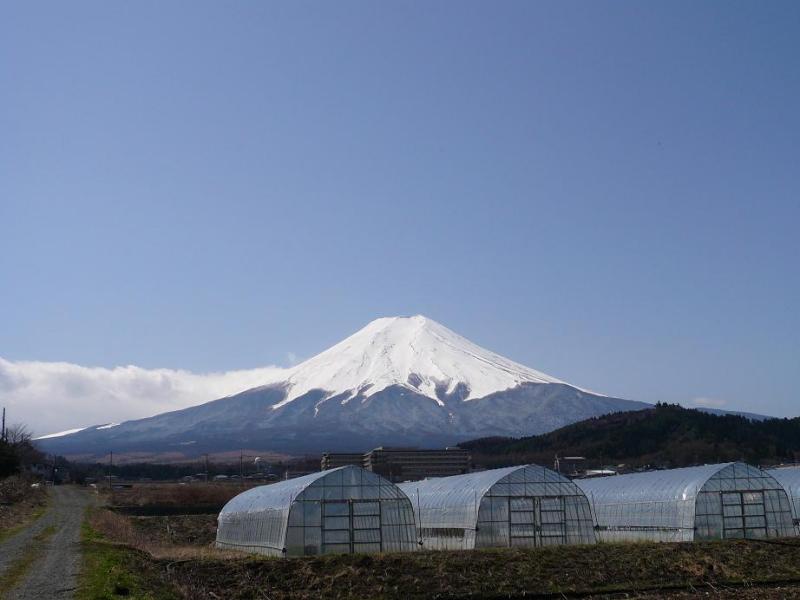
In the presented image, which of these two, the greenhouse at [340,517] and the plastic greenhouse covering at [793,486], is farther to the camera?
the plastic greenhouse covering at [793,486]

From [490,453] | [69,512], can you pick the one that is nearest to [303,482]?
[69,512]

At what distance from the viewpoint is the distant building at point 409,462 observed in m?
110

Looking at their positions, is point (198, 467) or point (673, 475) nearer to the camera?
point (673, 475)

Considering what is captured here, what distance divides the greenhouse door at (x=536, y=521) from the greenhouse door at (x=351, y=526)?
577 cm

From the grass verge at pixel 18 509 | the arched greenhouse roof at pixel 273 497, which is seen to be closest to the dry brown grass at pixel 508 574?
the arched greenhouse roof at pixel 273 497

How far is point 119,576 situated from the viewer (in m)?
24.3

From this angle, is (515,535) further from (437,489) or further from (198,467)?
(198,467)

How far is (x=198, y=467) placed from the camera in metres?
169

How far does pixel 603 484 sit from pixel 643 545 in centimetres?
1550

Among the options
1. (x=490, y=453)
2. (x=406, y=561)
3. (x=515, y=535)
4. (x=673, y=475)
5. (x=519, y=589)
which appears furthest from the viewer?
(x=490, y=453)

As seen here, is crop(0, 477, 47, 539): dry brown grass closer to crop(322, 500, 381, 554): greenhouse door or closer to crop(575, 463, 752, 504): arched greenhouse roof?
crop(322, 500, 381, 554): greenhouse door

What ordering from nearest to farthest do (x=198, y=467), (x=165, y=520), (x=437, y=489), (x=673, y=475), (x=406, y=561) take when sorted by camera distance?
(x=406, y=561), (x=673, y=475), (x=437, y=489), (x=165, y=520), (x=198, y=467)

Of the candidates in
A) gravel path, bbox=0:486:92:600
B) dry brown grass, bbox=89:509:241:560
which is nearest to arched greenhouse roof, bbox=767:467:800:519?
dry brown grass, bbox=89:509:241:560

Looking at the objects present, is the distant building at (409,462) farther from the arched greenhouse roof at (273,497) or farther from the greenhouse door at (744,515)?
the greenhouse door at (744,515)
